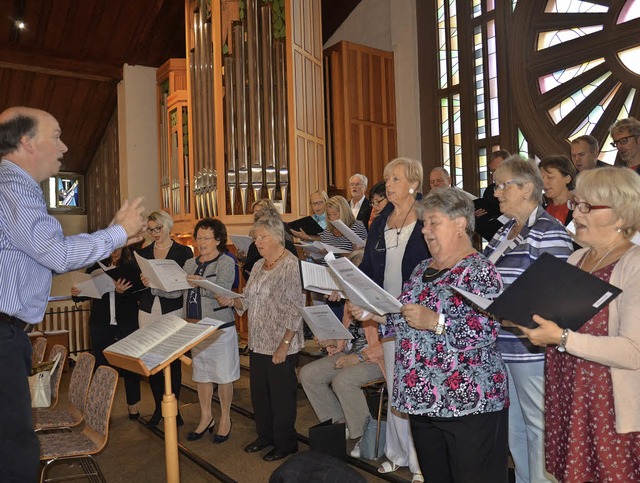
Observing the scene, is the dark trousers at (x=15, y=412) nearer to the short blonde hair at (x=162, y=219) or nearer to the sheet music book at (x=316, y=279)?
the sheet music book at (x=316, y=279)

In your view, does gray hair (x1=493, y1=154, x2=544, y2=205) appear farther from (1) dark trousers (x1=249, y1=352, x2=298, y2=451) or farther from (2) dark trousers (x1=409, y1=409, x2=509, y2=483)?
(1) dark trousers (x1=249, y1=352, x2=298, y2=451)

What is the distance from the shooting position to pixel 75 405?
3.77 metres

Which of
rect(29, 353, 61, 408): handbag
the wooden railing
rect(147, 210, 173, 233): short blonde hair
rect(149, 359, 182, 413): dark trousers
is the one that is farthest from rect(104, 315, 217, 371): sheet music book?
the wooden railing

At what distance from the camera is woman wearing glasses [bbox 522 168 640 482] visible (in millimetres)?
1767

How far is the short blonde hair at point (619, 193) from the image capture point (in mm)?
1896

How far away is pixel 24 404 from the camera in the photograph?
2.05m

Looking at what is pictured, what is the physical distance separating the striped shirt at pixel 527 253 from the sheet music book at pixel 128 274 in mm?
3082

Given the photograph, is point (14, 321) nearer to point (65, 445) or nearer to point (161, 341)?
point (161, 341)

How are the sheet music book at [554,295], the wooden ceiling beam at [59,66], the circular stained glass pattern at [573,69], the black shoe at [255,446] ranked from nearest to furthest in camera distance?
the sheet music book at [554,295], the black shoe at [255,446], the circular stained glass pattern at [573,69], the wooden ceiling beam at [59,66]

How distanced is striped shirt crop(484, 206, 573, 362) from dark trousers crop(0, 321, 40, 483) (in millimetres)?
1815

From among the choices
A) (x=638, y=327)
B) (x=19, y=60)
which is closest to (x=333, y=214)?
(x=638, y=327)

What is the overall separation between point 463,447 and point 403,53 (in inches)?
251

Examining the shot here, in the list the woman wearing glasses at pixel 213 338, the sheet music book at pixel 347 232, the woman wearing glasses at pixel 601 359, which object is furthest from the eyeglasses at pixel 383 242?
the woman wearing glasses at pixel 213 338

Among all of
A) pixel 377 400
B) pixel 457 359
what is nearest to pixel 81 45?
pixel 377 400
